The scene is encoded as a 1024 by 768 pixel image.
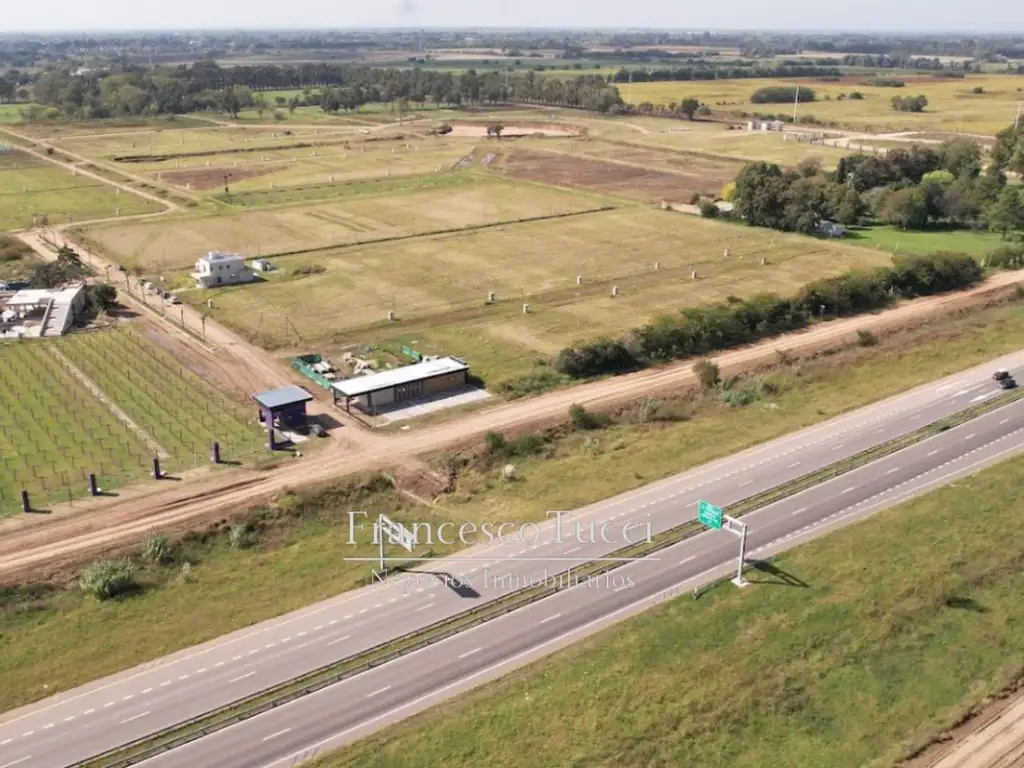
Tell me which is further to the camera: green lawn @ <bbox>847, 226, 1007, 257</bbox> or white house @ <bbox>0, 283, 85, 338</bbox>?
green lawn @ <bbox>847, 226, 1007, 257</bbox>

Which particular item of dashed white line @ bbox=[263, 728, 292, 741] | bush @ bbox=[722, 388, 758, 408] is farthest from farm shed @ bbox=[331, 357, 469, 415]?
dashed white line @ bbox=[263, 728, 292, 741]

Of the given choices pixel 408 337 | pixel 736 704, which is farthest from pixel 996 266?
pixel 736 704

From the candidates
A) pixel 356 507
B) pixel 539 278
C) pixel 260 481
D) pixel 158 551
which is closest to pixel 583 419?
pixel 356 507

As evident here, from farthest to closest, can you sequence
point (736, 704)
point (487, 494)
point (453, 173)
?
point (453, 173) → point (487, 494) → point (736, 704)

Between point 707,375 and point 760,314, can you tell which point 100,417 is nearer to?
point 707,375

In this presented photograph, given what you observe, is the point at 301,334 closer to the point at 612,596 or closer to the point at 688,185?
the point at 612,596

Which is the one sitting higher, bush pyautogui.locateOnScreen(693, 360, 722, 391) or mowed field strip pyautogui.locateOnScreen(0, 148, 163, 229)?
mowed field strip pyautogui.locateOnScreen(0, 148, 163, 229)

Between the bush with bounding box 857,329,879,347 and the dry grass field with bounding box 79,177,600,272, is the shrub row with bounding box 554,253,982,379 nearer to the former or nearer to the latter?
the bush with bounding box 857,329,879,347
